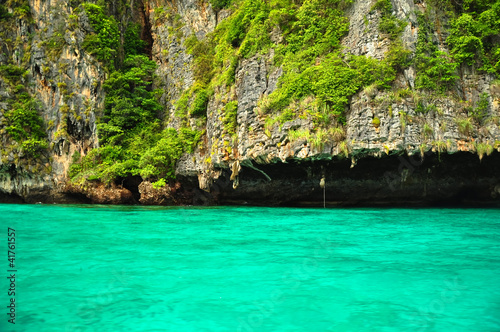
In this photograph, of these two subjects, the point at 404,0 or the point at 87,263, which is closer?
the point at 87,263

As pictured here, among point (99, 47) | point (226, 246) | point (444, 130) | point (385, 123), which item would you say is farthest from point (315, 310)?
point (99, 47)

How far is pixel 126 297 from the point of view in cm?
448

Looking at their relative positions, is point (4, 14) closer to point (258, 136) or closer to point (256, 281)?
point (258, 136)

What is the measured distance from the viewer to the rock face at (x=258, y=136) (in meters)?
14.8

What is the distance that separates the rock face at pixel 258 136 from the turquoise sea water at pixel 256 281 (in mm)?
6703

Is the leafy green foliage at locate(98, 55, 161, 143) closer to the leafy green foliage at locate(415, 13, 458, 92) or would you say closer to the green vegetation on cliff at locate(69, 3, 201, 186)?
the green vegetation on cliff at locate(69, 3, 201, 186)

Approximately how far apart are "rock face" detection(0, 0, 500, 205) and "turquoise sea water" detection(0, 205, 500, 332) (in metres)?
6.70

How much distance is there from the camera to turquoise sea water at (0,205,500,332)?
3852 millimetres

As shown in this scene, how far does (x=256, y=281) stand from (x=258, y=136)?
12074 mm

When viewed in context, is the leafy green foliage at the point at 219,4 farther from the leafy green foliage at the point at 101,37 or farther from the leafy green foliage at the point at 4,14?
the leafy green foliage at the point at 4,14

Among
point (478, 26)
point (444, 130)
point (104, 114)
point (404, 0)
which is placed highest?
point (404, 0)

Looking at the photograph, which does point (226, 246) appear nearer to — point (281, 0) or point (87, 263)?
point (87, 263)

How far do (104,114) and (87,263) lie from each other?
20.6 metres

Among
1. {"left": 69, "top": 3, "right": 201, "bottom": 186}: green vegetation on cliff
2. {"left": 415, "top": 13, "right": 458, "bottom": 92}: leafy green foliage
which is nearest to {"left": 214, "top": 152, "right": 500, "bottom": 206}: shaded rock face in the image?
{"left": 415, "top": 13, "right": 458, "bottom": 92}: leafy green foliage
